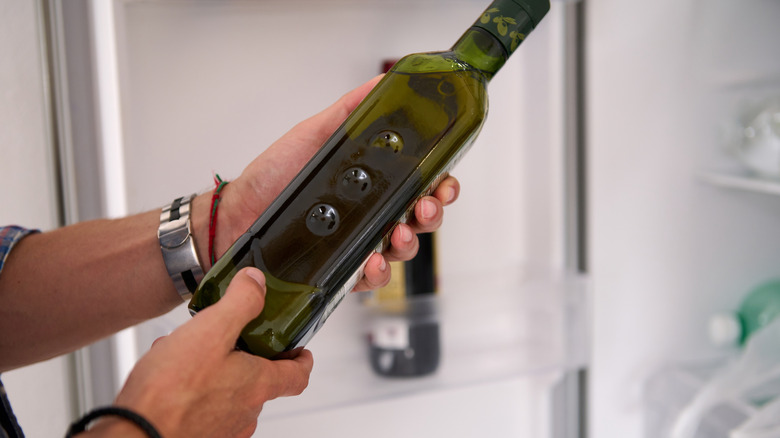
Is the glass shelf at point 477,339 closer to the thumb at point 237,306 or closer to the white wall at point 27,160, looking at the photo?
the white wall at point 27,160

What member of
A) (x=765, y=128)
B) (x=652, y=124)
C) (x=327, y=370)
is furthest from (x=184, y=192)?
(x=765, y=128)

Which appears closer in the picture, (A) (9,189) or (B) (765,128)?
(A) (9,189)

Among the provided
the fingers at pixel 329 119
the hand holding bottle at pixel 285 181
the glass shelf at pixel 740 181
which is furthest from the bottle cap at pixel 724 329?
the fingers at pixel 329 119

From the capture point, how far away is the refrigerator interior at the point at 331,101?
2.27ft

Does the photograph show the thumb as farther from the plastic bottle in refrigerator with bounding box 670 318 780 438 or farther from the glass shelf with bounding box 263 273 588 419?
the plastic bottle in refrigerator with bounding box 670 318 780 438

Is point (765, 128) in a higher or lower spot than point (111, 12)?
lower

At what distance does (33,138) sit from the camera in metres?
0.61

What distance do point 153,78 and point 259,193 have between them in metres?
0.25

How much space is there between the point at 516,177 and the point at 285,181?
1.46 feet

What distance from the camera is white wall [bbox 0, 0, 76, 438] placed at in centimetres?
57

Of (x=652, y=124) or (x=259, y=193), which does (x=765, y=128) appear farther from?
(x=259, y=193)

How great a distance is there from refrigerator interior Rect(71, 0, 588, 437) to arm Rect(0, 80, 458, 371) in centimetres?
12

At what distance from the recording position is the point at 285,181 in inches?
22.9

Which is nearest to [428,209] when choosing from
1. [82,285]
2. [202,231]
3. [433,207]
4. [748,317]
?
[433,207]
